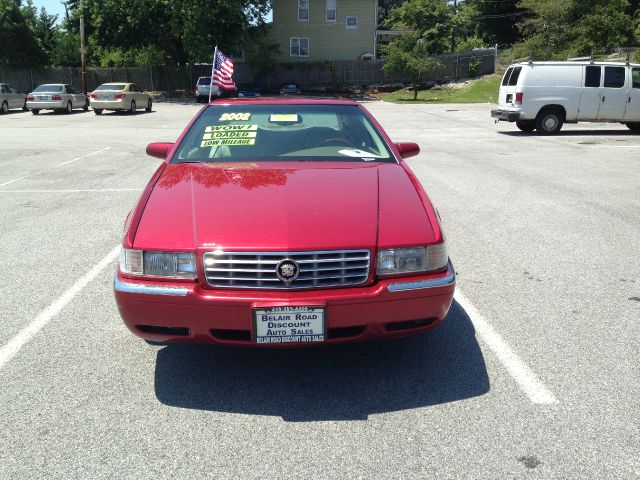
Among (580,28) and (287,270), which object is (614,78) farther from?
(580,28)

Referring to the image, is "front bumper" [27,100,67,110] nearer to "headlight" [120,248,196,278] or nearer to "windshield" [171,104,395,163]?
"windshield" [171,104,395,163]

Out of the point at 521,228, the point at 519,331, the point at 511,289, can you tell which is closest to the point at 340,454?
the point at 519,331

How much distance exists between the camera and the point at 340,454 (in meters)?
2.72

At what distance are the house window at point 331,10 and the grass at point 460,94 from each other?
28.4 feet

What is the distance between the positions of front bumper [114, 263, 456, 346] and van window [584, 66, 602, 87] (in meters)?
16.6

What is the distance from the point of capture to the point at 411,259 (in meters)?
3.16

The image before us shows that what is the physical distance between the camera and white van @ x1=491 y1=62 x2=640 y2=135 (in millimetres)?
17141

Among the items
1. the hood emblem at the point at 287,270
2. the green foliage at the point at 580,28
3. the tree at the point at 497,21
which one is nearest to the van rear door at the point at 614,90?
the hood emblem at the point at 287,270

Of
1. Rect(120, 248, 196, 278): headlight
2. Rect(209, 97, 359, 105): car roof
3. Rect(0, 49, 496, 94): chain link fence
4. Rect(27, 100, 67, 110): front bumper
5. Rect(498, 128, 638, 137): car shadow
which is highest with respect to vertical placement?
Rect(0, 49, 496, 94): chain link fence

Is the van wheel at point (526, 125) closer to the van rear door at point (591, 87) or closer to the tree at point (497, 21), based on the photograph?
the van rear door at point (591, 87)

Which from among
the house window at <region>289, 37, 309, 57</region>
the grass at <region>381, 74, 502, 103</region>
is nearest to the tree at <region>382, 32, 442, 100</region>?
the grass at <region>381, 74, 502, 103</region>

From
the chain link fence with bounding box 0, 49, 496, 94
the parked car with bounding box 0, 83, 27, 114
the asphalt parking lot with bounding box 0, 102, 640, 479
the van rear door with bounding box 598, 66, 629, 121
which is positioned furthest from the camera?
the chain link fence with bounding box 0, 49, 496, 94

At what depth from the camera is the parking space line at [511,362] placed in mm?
3234

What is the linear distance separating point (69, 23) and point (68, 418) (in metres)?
44.1
